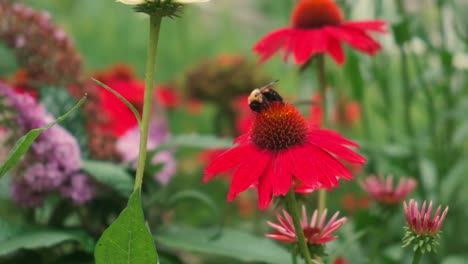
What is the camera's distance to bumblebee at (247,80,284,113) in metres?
0.53

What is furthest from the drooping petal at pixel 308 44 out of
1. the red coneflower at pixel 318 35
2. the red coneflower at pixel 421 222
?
the red coneflower at pixel 421 222

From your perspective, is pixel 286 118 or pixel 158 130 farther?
pixel 158 130

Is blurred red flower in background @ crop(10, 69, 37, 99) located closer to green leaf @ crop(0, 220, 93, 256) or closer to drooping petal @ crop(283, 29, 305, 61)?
green leaf @ crop(0, 220, 93, 256)

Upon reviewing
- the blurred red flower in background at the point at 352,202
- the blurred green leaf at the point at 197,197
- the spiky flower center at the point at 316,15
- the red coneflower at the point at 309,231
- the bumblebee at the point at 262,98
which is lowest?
the blurred red flower in background at the point at 352,202

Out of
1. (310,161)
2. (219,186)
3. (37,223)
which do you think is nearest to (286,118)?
(310,161)

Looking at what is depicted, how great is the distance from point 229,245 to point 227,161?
29 centimetres

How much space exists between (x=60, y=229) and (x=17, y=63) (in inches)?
10.6

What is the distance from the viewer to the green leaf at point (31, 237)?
70 centimetres

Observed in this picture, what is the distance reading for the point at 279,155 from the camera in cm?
53

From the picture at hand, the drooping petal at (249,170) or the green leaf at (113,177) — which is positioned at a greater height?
the drooping petal at (249,170)

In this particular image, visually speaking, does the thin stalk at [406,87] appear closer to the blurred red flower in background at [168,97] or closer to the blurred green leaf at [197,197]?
the blurred green leaf at [197,197]

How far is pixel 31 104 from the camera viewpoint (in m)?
0.77

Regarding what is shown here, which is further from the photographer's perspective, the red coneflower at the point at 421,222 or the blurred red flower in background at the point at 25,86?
the blurred red flower in background at the point at 25,86

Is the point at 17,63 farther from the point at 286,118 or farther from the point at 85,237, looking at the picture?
the point at 286,118
